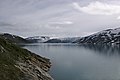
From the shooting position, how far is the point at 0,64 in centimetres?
3697

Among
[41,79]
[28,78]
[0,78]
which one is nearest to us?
[0,78]

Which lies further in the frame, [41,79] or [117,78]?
[117,78]

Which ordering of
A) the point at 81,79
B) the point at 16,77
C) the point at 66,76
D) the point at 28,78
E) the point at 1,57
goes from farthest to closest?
the point at 66,76
the point at 81,79
the point at 1,57
the point at 28,78
the point at 16,77

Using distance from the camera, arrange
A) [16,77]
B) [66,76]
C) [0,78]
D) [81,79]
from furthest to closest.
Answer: [66,76] < [81,79] < [16,77] < [0,78]

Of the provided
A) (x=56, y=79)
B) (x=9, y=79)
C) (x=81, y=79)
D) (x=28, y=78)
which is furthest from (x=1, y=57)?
(x=81, y=79)

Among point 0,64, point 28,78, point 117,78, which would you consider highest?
point 0,64

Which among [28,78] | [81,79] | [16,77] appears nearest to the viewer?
[16,77]

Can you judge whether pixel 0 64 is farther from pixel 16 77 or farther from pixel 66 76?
pixel 66 76

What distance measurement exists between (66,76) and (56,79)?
5.17m

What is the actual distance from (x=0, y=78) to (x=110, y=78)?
116 feet

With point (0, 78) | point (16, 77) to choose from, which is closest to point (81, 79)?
point (16, 77)

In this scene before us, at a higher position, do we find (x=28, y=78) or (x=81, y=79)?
(x=28, y=78)

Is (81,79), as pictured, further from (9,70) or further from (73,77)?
(9,70)

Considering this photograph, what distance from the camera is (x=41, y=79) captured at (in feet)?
153
